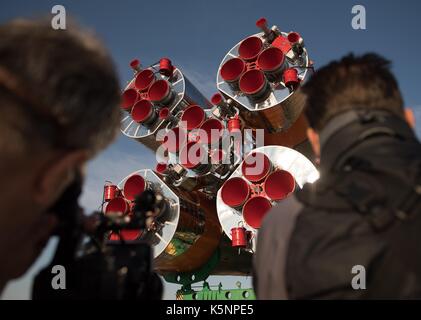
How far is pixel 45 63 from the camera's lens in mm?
721

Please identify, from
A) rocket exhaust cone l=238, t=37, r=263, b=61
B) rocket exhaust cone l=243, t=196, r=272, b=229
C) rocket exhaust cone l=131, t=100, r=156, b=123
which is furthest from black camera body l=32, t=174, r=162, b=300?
rocket exhaust cone l=131, t=100, r=156, b=123

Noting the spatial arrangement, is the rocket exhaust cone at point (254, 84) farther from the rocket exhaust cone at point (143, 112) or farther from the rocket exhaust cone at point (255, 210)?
the rocket exhaust cone at point (143, 112)

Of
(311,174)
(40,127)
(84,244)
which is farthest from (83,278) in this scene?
(311,174)

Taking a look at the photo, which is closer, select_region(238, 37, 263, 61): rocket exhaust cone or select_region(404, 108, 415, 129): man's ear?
select_region(404, 108, 415, 129): man's ear

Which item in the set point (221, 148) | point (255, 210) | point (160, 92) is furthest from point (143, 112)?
point (255, 210)

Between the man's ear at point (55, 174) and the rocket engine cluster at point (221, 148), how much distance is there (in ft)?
12.5

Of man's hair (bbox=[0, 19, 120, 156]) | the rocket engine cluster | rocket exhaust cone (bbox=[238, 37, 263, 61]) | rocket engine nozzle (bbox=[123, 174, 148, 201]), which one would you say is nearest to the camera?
man's hair (bbox=[0, 19, 120, 156])

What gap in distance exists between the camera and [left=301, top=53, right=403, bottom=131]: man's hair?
124 centimetres

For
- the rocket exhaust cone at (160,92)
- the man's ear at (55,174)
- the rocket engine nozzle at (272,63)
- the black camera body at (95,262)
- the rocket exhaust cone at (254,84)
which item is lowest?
the black camera body at (95,262)

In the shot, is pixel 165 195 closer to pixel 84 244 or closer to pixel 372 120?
pixel 84 244

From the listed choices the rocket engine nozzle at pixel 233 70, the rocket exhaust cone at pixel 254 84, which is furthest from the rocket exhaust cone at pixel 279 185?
the rocket engine nozzle at pixel 233 70

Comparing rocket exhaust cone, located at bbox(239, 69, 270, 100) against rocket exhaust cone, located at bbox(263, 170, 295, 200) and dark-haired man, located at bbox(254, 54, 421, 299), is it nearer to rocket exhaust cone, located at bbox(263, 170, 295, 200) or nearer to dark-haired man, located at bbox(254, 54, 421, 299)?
rocket exhaust cone, located at bbox(263, 170, 295, 200)

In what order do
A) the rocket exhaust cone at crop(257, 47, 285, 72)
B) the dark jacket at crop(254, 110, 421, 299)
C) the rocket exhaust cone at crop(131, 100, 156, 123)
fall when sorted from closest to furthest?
the dark jacket at crop(254, 110, 421, 299) → the rocket exhaust cone at crop(257, 47, 285, 72) → the rocket exhaust cone at crop(131, 100, 156, 123)

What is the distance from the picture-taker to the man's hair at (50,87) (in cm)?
70
